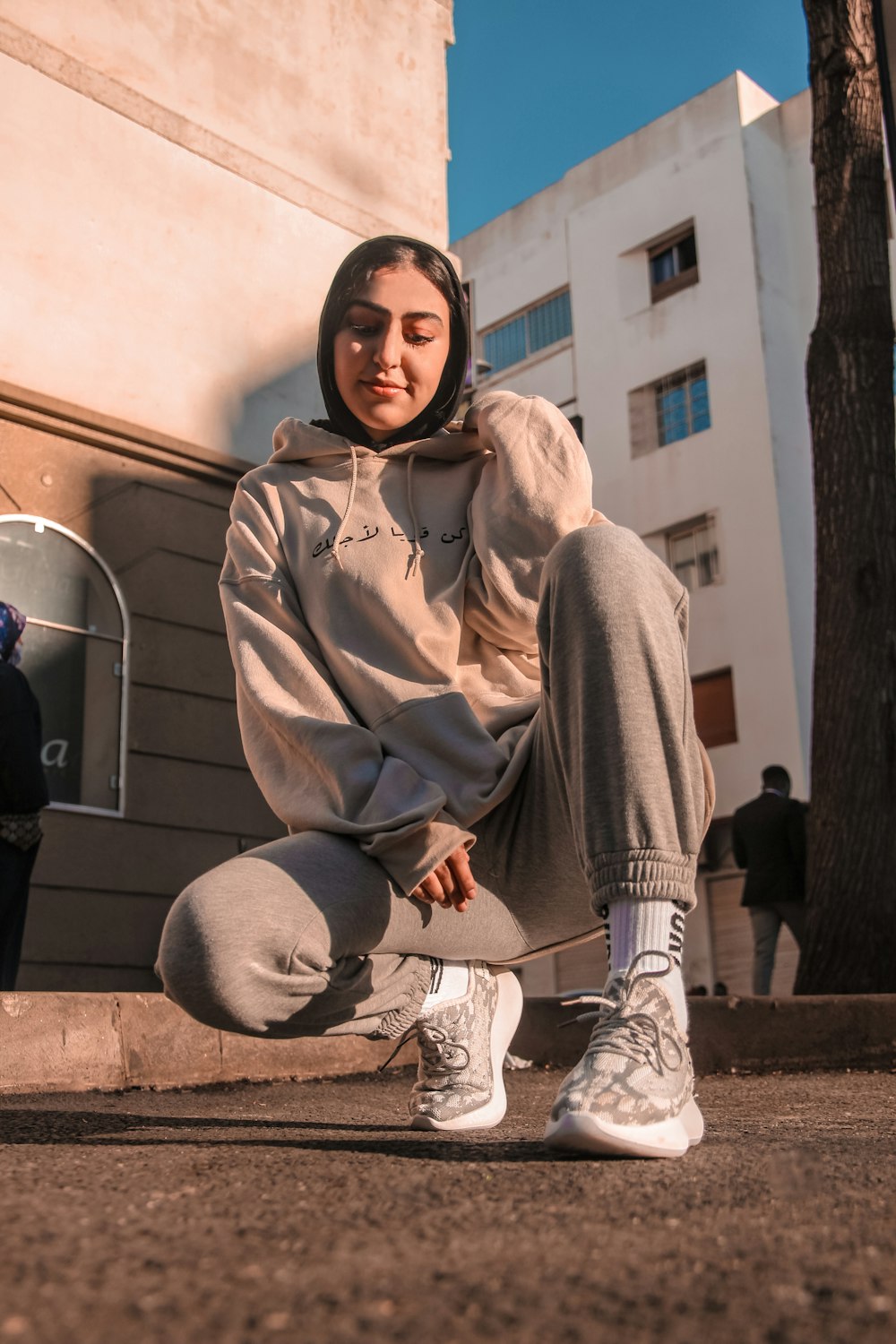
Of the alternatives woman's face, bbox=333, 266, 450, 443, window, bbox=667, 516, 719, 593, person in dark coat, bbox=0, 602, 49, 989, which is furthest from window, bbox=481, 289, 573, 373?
woman's face, bbox=333, 266, 450, 443

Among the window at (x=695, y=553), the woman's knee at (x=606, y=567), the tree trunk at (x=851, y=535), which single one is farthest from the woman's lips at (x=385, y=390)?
the window at (x=695, y=553)

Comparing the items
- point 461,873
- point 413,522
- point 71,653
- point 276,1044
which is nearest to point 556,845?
point 461,873

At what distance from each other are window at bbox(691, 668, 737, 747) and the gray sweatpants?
20.8m

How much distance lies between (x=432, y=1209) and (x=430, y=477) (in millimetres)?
1616

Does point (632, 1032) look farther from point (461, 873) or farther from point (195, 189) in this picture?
point (195, 189)

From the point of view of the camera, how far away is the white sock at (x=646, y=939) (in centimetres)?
180

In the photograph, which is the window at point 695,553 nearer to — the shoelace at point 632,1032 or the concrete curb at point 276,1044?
the concrete curb at point 276,1044

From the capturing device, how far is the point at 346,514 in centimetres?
250

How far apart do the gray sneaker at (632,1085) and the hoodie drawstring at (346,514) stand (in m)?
0.99

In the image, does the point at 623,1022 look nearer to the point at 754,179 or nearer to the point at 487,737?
the point at 487,737

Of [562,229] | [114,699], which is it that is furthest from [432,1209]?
[562,229]

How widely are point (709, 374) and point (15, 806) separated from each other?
21308 millimetres

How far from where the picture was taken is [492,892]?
224cm

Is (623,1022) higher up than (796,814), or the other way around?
(796,814)
